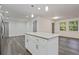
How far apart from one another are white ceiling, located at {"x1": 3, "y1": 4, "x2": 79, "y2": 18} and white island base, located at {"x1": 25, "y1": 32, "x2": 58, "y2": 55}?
343 millimetres

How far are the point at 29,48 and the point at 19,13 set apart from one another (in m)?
0.64

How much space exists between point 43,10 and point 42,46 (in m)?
0.60

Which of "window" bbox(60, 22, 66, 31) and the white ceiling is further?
"window" bbox(60, 22, 66, 31)

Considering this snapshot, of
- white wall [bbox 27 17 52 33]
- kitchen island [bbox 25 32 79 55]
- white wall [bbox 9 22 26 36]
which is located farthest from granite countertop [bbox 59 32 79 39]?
white wall [bbox 9 22 26 36]

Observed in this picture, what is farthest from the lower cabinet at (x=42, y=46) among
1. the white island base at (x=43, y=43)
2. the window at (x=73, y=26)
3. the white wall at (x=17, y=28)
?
the window at (x=73, y=26)

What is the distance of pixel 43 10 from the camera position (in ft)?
4.98

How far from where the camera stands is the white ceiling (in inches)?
57.4

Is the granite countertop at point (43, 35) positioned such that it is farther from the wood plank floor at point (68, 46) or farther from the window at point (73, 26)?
the window at point (73, 26)

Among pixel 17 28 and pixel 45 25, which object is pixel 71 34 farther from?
pixel 17 28

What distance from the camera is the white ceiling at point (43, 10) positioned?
4.79 ft

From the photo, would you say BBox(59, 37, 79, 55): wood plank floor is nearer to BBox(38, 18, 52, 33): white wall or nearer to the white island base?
the white island base

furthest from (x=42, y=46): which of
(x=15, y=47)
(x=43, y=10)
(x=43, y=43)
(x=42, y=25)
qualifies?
(x=43, y=10)
